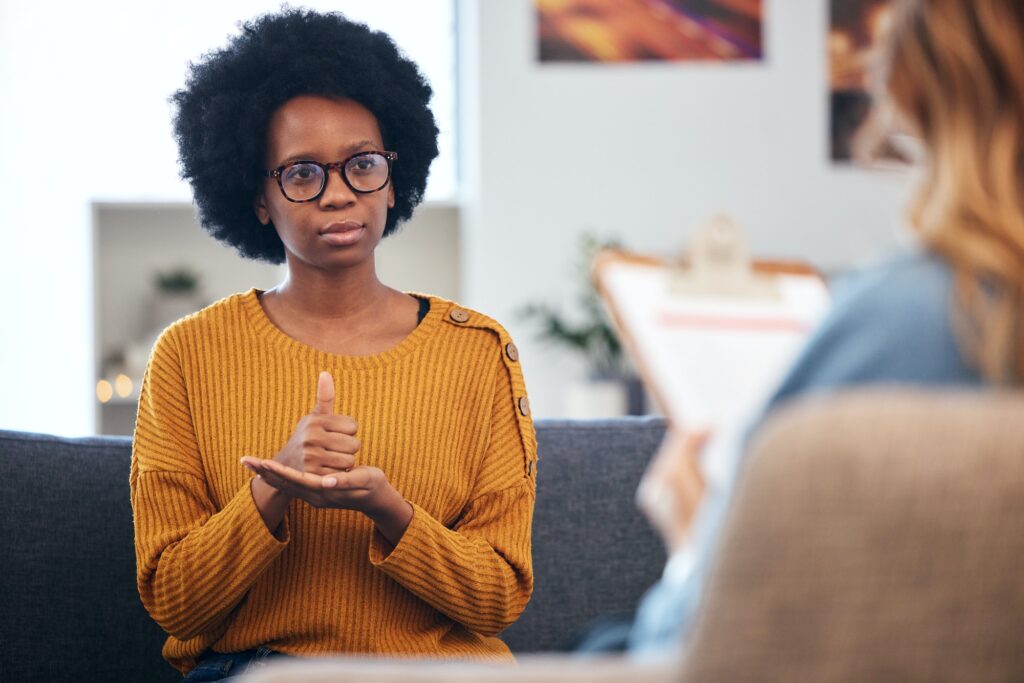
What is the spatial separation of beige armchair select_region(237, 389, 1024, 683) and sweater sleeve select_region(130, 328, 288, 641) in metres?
0.83

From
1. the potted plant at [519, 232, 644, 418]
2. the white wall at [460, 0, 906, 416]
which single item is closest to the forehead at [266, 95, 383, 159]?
the potted plant at [519, 232, 644, 418]

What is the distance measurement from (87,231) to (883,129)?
5.05 m

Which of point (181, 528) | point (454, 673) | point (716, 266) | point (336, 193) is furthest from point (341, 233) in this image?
point (454, 673)

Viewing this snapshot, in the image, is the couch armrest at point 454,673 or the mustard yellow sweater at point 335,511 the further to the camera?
the mustard yellow sweater at point 335,511

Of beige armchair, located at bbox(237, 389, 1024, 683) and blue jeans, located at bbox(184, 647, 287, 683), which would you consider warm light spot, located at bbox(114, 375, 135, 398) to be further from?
beige armchair, located at bbox(237, 389, 1024, 683)

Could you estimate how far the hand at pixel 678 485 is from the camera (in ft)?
2.80

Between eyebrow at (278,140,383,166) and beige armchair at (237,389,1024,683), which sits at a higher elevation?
eyebrow at (278,140,383,166)

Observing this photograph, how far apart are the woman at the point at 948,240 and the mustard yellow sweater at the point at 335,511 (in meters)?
0.75

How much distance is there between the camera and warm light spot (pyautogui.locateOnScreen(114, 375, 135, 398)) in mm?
5445

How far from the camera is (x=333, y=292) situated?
1.66 metres

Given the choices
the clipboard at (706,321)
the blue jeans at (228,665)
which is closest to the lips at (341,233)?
the blue jeans at (228,665)

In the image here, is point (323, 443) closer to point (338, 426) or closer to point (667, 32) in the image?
point (338, 426)

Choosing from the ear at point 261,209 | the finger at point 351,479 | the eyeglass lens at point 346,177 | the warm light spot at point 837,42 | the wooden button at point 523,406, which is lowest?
the finger at point 351,479

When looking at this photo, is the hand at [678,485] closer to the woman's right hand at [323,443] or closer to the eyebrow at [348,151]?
the woman's right hand at [323,443]
